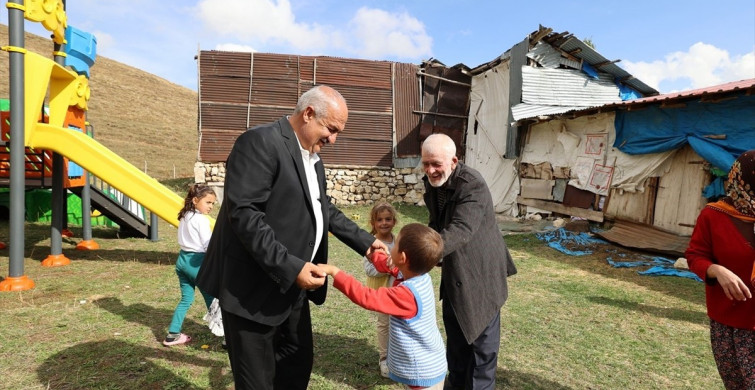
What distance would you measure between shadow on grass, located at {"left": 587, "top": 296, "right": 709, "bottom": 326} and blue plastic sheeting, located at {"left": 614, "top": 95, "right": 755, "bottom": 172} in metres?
3.71

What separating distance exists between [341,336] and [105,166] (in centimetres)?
489

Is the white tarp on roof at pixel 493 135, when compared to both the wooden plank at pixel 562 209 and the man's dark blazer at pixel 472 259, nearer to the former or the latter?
the wooden plank at pixel 562 209

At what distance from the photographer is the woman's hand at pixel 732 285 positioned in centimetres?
219

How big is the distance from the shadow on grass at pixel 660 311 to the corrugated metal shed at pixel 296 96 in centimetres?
1150

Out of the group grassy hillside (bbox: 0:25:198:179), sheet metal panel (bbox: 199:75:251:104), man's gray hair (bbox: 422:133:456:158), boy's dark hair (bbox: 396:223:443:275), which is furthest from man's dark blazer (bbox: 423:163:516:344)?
grassy hillside (bbox: 0:25:198:179)

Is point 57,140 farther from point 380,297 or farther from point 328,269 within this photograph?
point 380,297

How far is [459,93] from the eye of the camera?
1702 cm

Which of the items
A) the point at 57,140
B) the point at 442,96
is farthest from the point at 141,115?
the point at 57,140

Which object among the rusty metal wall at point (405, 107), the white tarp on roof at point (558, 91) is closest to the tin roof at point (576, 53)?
the white tarp on roof at point (558, 91)

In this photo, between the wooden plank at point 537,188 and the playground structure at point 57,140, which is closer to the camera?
the playground structure at point 57,140

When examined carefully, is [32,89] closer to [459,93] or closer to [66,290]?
[66,290]

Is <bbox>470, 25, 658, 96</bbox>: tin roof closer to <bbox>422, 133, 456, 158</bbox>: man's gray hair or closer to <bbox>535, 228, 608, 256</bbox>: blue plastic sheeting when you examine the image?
<bbox>535, 228, 608, 256</bbox>: blue plastic sheeting

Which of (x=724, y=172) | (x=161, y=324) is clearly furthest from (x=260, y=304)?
(x=724, y=172)

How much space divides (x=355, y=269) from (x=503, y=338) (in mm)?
3488
